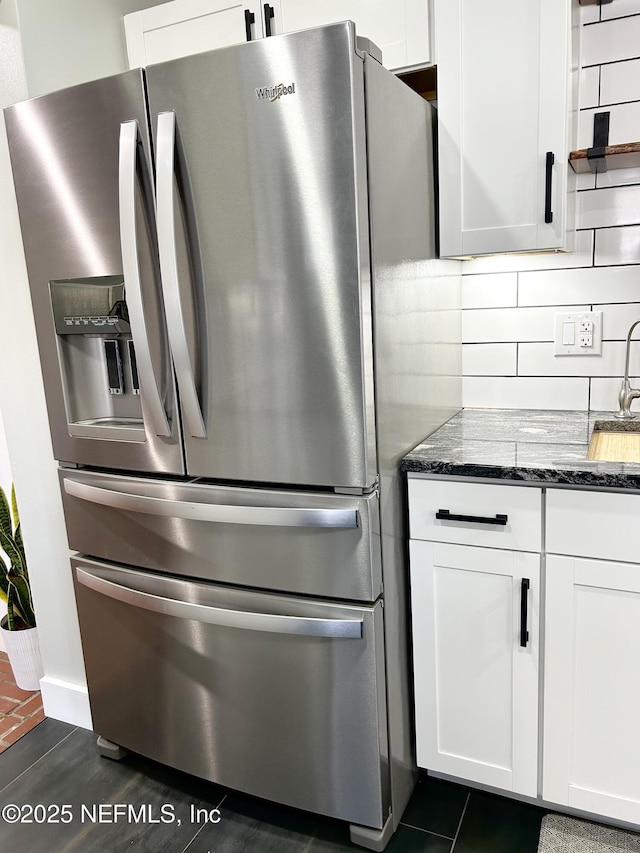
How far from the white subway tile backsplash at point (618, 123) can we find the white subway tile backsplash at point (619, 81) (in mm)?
15

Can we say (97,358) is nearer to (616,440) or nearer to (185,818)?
(185,818)

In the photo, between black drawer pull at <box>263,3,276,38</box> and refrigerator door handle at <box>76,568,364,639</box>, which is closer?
refrigerator door handle at <box>76,568,364,639</box>

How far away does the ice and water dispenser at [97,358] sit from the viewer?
1668 mm

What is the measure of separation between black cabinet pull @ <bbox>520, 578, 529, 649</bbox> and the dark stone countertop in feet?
0.82

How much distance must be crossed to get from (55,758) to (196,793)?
1.65 ft

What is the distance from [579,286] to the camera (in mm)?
1980

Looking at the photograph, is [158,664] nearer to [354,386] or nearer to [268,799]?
[268,799]

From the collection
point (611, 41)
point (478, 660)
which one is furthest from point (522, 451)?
point (611, 41)

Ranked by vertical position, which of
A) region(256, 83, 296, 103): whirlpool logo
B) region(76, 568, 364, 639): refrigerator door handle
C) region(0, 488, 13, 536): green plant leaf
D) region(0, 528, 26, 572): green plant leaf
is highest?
region(256, 83, 296, 103): whirlpool logo

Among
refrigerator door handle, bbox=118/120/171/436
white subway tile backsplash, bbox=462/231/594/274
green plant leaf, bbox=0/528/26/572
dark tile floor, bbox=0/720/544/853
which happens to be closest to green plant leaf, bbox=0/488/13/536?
green plant leaf, bbox=0/528/26/572

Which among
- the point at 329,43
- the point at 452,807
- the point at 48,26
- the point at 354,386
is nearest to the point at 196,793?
the point at 452,807

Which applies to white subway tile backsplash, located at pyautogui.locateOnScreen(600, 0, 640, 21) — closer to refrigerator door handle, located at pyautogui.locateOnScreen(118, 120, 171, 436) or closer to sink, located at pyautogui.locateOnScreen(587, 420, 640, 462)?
sink, located at pyautogui.locateOnScreen(587, 420, 640, 462)

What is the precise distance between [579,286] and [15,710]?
2.31 metres

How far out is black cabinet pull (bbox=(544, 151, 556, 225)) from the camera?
165 cm
